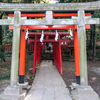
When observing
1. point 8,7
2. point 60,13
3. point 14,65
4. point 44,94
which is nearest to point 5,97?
point 14,65

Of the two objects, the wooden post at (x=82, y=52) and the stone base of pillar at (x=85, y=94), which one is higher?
the wooden post at (x=82, y=52)

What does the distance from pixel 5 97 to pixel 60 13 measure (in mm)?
3875

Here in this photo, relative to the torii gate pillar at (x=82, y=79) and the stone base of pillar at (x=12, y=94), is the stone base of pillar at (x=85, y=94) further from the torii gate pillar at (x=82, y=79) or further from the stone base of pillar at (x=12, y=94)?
the stone base of pillar at (x=12, y=94)

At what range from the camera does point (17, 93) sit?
3.88 meters

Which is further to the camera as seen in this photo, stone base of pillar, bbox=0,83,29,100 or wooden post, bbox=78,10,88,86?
wooden post, bbox=78,10,88,86

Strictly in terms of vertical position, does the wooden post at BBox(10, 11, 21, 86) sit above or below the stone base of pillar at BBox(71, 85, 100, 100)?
above

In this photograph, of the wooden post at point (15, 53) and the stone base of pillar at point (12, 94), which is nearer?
the stone base of pillar at point (12, 94)

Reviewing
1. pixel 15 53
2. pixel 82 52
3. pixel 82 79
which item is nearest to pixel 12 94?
pixel 15 53

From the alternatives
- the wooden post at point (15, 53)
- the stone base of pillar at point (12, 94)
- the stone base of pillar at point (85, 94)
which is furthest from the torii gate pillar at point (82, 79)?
the wooden post at point (15, 53)

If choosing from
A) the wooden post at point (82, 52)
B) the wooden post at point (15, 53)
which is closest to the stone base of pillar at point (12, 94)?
the wooden post at point (15, 53)

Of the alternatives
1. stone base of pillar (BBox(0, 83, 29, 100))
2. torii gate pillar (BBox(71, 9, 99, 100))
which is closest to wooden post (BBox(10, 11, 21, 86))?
stone base of pillar (BBox(0, 83, 29, 100))

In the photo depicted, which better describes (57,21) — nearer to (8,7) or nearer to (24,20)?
(24,20)

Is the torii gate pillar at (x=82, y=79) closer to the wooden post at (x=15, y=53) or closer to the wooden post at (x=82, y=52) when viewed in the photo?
the wooden post at (x=82, y=52)

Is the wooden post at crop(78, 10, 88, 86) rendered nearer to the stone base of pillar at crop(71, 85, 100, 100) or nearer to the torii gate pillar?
the torii gate pillar
